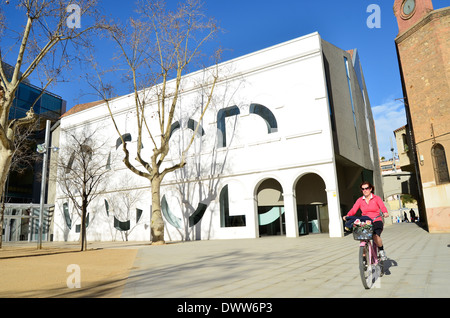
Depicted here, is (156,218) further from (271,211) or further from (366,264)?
(366,264)

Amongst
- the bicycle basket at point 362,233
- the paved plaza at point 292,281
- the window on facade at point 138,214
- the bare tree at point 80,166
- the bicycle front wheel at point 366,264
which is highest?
the bare tree at point 80,166

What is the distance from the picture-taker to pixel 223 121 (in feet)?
76.9

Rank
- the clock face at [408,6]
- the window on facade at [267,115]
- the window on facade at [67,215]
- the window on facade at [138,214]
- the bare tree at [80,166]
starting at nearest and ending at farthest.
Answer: the clock face at [408,6]
the window on facade at [267,115]
the window on facade at [138,214]
the bare tree at [80,166]
the window on facade at [67,215]

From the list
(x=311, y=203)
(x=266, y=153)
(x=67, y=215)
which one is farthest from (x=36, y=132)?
(x=311, y=203)

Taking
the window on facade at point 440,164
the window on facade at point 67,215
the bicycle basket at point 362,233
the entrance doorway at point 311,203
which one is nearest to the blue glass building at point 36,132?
the window on facade at point 67,215

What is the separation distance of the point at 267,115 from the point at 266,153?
263cm

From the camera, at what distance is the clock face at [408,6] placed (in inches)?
750

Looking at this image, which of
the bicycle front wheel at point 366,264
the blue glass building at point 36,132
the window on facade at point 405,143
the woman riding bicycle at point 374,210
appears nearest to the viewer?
the bicycle front wheel at point 366,264

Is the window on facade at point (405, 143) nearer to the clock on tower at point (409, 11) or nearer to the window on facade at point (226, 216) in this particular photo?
the clock on tower at point (409, 11)

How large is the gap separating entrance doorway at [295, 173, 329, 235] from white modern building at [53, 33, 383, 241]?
0.07 meters

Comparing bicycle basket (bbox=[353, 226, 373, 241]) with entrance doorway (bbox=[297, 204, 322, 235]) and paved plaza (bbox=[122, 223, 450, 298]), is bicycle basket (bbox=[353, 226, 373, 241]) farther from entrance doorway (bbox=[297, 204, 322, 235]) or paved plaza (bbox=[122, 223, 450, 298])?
entrance doorway (bbox=[297, 204, 322, 235])

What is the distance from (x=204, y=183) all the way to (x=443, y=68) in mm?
15859

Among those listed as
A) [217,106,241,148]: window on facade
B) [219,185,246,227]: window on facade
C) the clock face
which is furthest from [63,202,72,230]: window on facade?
the clock face

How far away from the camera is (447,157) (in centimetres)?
1673
